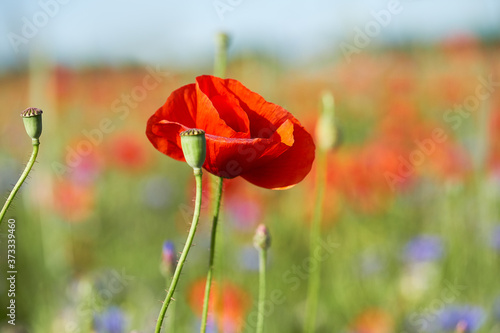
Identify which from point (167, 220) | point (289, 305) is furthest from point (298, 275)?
point (167, 220)

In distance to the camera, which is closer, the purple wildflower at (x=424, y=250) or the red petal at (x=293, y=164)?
the red petal at (x=293, y=164)

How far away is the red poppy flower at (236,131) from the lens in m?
0.53

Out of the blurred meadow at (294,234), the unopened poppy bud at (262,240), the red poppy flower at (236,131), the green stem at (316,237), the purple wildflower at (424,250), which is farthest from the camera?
the purple wildflower at (424,250)

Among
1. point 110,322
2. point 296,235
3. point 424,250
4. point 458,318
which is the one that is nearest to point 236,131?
point 110,322

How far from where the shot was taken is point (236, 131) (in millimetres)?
608

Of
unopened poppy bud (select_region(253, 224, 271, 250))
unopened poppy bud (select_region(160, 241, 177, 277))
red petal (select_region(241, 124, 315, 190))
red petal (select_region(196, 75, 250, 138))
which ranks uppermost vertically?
red petal (select_region(196, 75, 250, 138))

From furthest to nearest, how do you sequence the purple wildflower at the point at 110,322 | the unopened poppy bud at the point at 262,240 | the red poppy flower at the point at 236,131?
1. the purple wildflower at the point at 110,322
2. the unopened poppy bud at the point at 262,240
3. the red poppy flower at the point at 236,131

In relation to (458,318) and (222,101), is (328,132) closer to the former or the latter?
(222,101)

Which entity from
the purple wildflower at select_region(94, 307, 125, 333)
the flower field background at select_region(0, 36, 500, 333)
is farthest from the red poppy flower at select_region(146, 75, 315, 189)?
the purple wildflower at select_region(94, 307, 125, 333)

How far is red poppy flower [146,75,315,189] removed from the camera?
533 mm

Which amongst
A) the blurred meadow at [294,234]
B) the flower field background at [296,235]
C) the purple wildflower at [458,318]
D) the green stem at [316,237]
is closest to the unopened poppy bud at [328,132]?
the green stem at [316,237]

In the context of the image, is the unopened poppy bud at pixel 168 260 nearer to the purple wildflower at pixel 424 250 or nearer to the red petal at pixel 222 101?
the red petal at pixel 222 101

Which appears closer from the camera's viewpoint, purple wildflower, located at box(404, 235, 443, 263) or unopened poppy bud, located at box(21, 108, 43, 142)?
unopened poppy bud, located at box(21, 108, 43, 142)

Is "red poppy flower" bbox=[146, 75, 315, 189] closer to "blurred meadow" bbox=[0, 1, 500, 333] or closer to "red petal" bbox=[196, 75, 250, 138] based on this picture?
"red petal" bbox=[196, 75, 250, 138]
